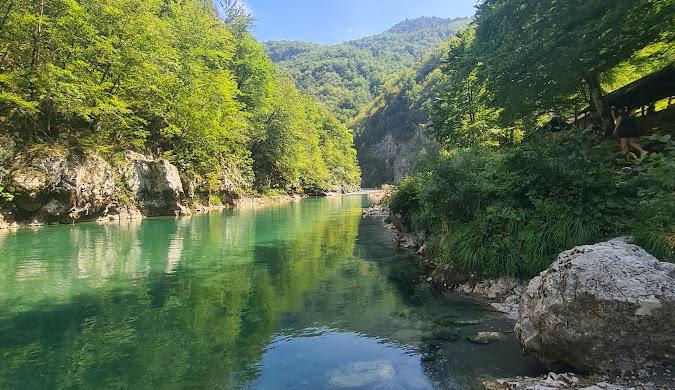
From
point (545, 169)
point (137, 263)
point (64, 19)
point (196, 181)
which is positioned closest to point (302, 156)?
point (196, 181)

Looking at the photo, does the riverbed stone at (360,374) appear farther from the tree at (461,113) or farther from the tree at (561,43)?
the tree at (461,113)

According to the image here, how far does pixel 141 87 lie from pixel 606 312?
99.7 feet

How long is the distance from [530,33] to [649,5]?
295cm

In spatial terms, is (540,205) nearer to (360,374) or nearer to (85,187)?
(360,374)

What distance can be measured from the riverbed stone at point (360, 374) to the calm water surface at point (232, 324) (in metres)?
0.02

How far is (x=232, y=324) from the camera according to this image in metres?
6.86

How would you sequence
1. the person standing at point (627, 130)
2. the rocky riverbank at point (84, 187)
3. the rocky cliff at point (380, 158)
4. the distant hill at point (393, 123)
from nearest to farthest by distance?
the person standing at point (627, 130) → the rocky riverbank at point (84, 187) → the distant hill at point (393, 123) → the rocky cliff at point (380, 158)

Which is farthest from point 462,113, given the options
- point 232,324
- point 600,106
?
point 232,324

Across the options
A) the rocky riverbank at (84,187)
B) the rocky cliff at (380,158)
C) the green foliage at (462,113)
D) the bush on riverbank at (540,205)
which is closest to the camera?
the bush on riverbank at (540,205)

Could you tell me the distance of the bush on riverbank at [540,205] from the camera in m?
6.70

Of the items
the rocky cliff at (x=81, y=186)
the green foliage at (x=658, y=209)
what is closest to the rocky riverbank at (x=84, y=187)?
the rocky cliff at (x=81, y=186)

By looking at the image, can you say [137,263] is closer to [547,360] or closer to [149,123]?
[547,360]

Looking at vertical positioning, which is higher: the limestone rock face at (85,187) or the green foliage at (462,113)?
the green foliage at (462,113)

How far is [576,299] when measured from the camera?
4391mm
